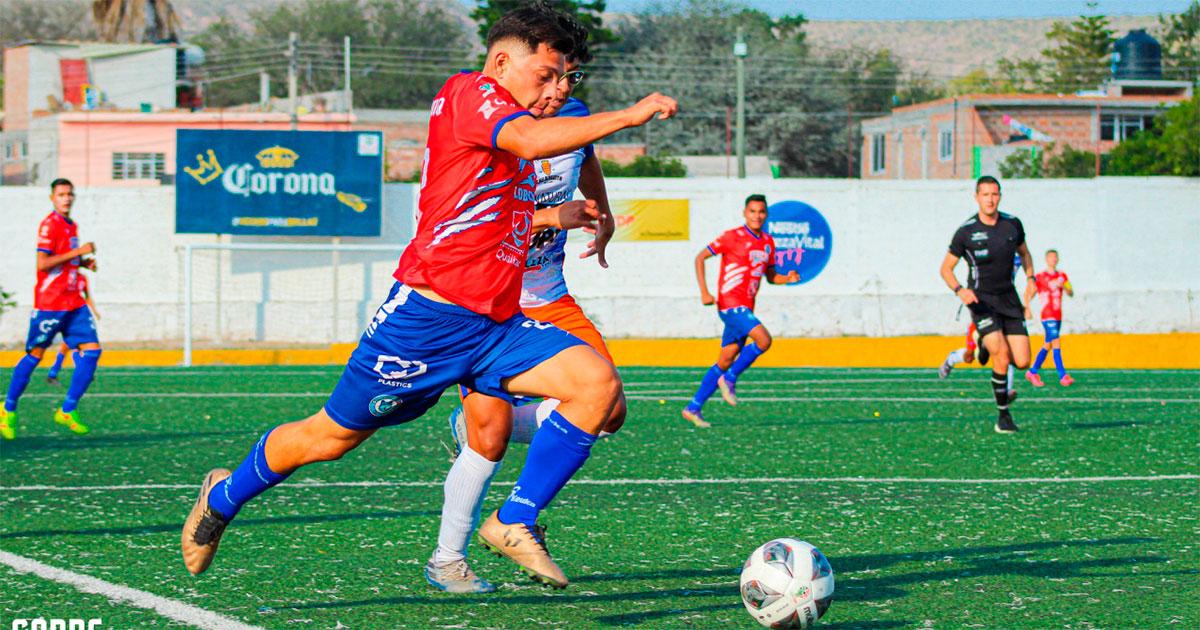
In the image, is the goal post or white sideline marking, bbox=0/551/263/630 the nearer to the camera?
white sideline marking, bbox=0/551/263/630

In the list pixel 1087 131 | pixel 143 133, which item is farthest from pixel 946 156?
pixel 143 133

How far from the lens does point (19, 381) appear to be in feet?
34.3

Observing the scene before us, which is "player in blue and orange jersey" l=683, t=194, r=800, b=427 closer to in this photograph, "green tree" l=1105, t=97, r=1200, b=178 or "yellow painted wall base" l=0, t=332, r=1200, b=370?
"yellow painted wall base" l=0, t=332, r=1200, b=370

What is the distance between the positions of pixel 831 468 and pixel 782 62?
61710 millimetres

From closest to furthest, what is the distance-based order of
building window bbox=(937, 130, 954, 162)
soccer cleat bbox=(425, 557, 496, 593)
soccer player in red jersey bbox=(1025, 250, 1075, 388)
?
soccer cleat bbox=(425, 557, 496, 593), soccer player in red jersey bbox=(1025, 250, 1075, 388), building window bbox=(937, 130, 954, 162)

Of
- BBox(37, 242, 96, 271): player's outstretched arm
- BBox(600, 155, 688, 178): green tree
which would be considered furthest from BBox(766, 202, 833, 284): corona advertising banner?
BBox(37, 242, 96, 271): player's outstretched arm

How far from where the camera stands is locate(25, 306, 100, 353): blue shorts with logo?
10742 millimetres

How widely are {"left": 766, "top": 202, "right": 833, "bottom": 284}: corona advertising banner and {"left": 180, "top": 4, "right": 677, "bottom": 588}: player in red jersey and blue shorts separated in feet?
65.5

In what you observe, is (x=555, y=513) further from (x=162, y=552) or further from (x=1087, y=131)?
(x=1087, y=131)

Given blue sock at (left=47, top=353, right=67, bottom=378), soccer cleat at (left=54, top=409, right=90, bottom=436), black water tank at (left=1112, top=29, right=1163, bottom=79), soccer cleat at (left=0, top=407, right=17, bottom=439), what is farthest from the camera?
black water tank at (left=1112, top=29, right=1163, bottom=79)

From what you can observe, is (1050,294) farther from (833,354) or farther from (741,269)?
(741,269)

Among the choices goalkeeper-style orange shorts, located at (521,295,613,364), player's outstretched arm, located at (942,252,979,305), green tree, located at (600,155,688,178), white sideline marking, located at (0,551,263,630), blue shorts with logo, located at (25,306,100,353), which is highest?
green tree, located at (600,155,688,178)

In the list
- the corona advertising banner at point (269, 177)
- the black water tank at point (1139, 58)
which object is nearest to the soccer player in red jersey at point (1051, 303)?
the corona advertising banner at point (269, 177)

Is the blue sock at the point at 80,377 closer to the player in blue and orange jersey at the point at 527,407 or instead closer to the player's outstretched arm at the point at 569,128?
the player in blue and orange jersey at the point at 527,407
